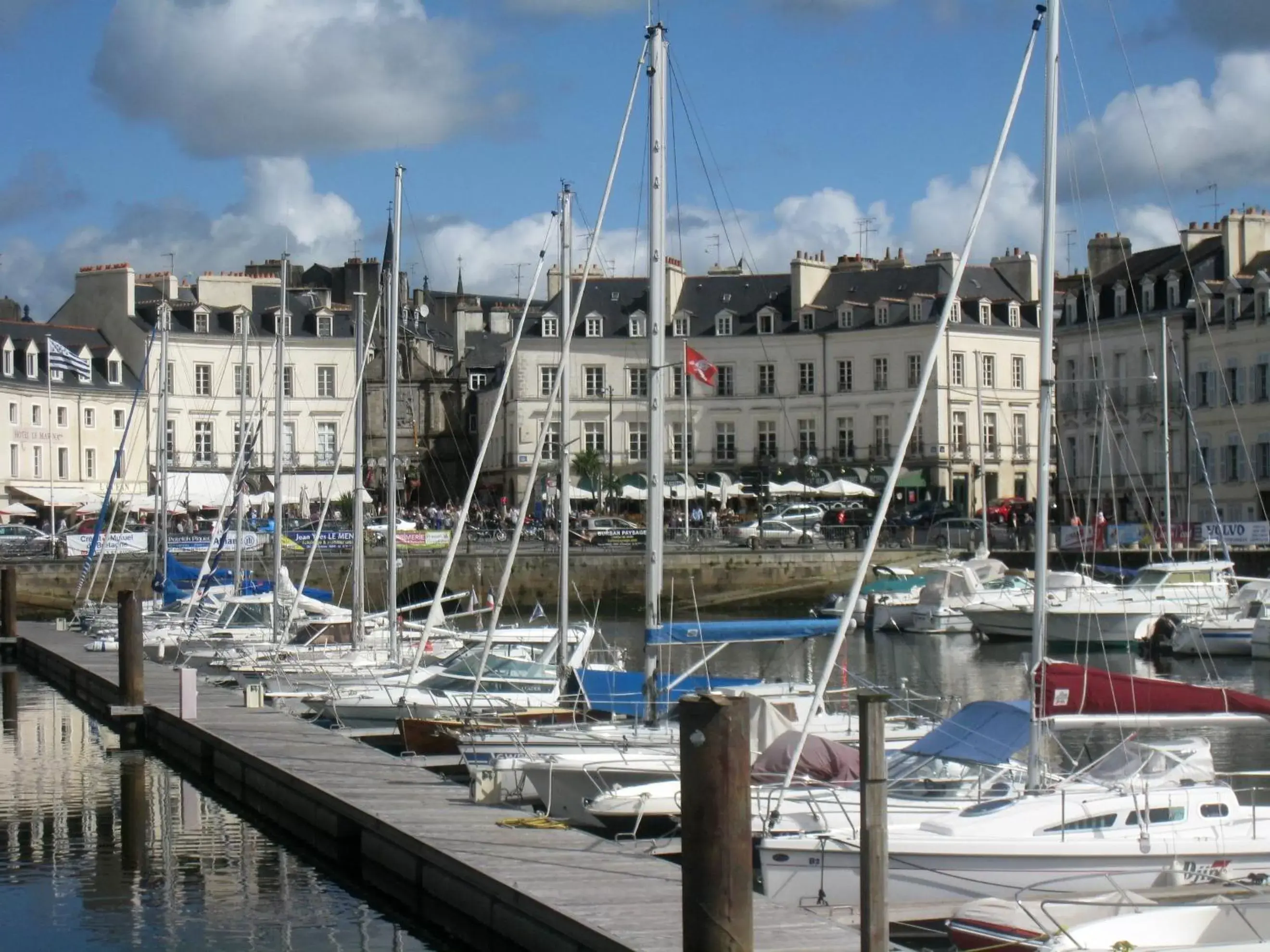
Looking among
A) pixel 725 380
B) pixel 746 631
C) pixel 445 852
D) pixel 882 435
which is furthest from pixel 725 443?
pixel 445 852

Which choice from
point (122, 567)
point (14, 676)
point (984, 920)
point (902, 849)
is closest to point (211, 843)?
point (902, 849)

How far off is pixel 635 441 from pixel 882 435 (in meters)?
11.5

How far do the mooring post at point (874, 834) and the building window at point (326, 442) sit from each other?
70.1 m

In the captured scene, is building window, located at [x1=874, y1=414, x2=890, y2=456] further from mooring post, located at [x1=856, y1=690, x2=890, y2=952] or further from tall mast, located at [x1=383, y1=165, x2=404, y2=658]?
mooring post, located at [x1=856, y1=690, x2=890, y2=952]

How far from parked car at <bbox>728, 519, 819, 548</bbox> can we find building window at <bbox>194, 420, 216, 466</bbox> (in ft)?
85.4

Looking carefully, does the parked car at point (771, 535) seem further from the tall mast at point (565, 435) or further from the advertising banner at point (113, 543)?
the tall mast at point (565, 435)

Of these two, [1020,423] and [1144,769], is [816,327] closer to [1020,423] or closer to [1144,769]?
[1020,423]

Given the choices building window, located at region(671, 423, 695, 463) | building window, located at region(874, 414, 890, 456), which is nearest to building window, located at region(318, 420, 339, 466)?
building window, located at region(671, 423, 695, 463)

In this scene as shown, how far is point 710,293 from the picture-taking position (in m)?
82.3

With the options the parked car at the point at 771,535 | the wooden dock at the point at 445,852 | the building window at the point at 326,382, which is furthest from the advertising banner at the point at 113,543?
the wooden dock at the point at 445,852

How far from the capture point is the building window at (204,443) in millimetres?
79562

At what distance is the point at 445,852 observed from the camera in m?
16.4

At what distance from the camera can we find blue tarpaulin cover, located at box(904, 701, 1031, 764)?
Answer: 1728 centimetres

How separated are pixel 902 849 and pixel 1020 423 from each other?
66.6 metres
